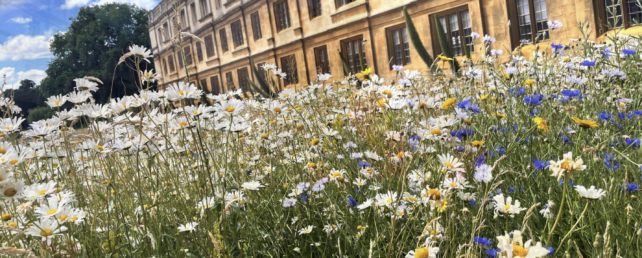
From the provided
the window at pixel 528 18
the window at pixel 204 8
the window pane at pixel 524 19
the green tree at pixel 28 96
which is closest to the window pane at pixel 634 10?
the window at pixel 528 18

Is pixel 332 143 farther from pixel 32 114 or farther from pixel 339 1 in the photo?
pixel 32 114

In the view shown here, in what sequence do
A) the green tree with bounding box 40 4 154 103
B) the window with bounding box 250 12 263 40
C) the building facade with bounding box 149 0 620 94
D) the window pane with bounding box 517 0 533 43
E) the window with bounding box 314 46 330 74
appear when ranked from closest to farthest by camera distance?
the building facade with bounding box 149 0 620 94, the window pane with bounding box 517 0 533 43, the window with bounding box 314 46 330 74, the window with bounding box 250 12 263 40, the green tree with bounding box 40 4 154 103

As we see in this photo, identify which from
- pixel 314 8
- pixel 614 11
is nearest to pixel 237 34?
pixel 314 8

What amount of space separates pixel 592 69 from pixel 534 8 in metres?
8.44

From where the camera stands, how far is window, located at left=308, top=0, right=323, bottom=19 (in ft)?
54.9

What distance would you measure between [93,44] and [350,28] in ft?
122

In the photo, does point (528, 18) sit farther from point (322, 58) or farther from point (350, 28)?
point (322, 58)

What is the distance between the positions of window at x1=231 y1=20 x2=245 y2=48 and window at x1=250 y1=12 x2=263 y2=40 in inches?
58.5

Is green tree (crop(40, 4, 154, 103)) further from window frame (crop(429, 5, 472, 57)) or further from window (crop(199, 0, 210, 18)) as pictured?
window frame (crop(429, 5, 472, 57))

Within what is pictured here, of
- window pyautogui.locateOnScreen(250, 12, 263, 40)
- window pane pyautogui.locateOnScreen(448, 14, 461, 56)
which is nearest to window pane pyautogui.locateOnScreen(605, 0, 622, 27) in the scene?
window pane pyautogui.locateOnScreen(448, 14, 461, 56)

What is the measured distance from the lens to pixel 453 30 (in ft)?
40.2

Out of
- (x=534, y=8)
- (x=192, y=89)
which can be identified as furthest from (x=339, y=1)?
(x=192, y=89)

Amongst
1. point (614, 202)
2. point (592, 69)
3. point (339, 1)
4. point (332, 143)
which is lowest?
point (614, 202)

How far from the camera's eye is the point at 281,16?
1894 centimetres
